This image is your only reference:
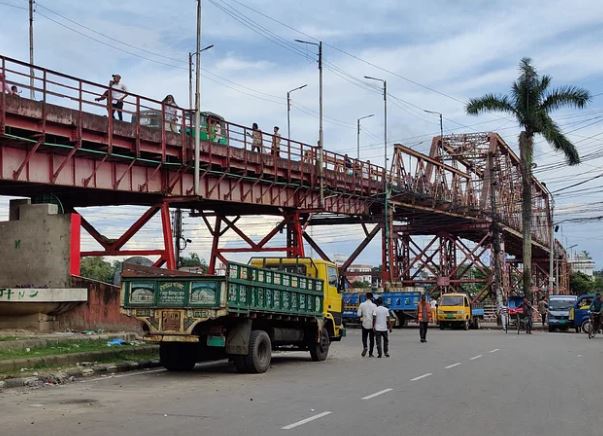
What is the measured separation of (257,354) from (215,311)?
1.78 m

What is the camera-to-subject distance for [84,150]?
23297mm

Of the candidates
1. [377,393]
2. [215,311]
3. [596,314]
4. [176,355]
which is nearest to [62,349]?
[176,355]

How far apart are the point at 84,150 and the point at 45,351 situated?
27.2 feet

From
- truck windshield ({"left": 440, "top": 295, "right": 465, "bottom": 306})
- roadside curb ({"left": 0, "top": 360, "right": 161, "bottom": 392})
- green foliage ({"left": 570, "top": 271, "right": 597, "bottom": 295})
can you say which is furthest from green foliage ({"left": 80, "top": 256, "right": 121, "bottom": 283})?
green foliage ({"left": 570, "top": 271, "right": 597, "bottom": 295})

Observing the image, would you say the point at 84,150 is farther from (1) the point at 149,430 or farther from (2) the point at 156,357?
(1) the point at 149,430

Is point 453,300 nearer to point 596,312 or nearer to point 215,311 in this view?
point 596,312

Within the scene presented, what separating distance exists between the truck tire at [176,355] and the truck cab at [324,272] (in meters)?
4.85

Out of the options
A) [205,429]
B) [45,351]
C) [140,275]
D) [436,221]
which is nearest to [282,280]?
[140,275]

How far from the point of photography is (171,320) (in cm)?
1457

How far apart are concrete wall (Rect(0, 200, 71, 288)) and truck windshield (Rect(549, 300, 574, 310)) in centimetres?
2519

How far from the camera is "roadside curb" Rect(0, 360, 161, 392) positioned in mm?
13158

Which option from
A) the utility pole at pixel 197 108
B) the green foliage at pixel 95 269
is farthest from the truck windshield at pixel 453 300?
the green foliage at pixel 95 269

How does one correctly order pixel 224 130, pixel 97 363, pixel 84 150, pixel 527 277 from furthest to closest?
pixel 527 277 → pixel 224 130 → pixel 84 150 → pixel 97 363

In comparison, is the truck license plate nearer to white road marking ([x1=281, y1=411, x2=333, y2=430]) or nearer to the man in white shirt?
white road marking ([x1=281, y1=411, x2=333, y2=430])
